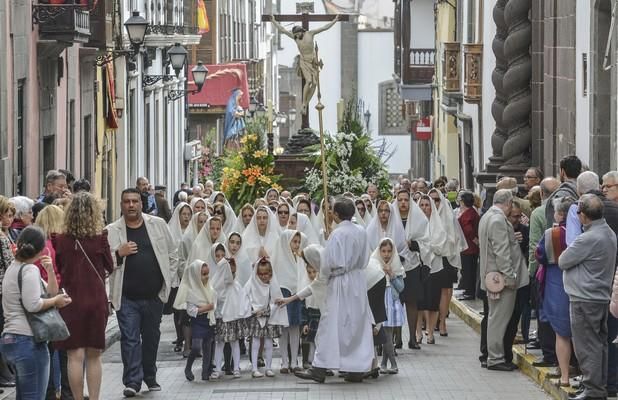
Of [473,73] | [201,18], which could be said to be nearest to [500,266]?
[473,73]

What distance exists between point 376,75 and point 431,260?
65915mm

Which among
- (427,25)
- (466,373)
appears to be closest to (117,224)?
(466,373)

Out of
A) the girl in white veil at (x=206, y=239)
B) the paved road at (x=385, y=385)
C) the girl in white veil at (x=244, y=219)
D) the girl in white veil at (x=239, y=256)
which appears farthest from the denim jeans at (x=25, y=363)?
the girl in white veil at (x=244, y=219)

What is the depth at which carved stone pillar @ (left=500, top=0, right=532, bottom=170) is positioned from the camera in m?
28.6

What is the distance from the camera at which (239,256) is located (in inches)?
729

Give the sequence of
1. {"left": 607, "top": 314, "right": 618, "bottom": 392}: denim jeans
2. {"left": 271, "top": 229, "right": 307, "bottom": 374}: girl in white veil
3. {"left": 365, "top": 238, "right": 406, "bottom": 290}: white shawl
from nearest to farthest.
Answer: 1. {"left": 607, "top": 314, "right": 618, "bottom": 392}: denim jeans
2. {"left": 365, "top": 238, "right": 406, "bottom": 290}: white shawl
3. {"left": 271, "top": 229, "right": 307, "bottom": 374}: girl in white veil

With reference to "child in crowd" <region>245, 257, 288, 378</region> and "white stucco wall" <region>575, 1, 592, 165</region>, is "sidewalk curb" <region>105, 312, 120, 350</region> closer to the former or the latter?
"child in crowd" <region>245, 257, 288, 378</region>

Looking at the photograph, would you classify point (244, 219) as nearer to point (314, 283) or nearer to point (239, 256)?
point (239, 256)

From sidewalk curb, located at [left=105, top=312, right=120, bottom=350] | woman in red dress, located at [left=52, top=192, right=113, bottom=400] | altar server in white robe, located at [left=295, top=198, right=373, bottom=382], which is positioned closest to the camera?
woman in red dress, located at [left=52, top=192, right=113, bottom=400]

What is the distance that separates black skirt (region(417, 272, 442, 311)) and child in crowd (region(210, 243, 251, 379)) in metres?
3.41

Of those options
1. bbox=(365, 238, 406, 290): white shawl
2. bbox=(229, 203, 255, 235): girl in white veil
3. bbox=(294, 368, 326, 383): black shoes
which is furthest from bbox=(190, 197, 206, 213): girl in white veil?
bbox=(294, 368, 326, 383): black shoes

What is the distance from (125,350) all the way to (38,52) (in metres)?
13.3

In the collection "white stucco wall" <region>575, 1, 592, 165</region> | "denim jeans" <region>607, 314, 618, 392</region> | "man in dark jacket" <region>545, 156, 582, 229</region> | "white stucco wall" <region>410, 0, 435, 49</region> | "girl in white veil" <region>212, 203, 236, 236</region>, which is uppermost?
"white stucco wall" <region>410, 0, 435, 49</region>

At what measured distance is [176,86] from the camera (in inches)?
2007
